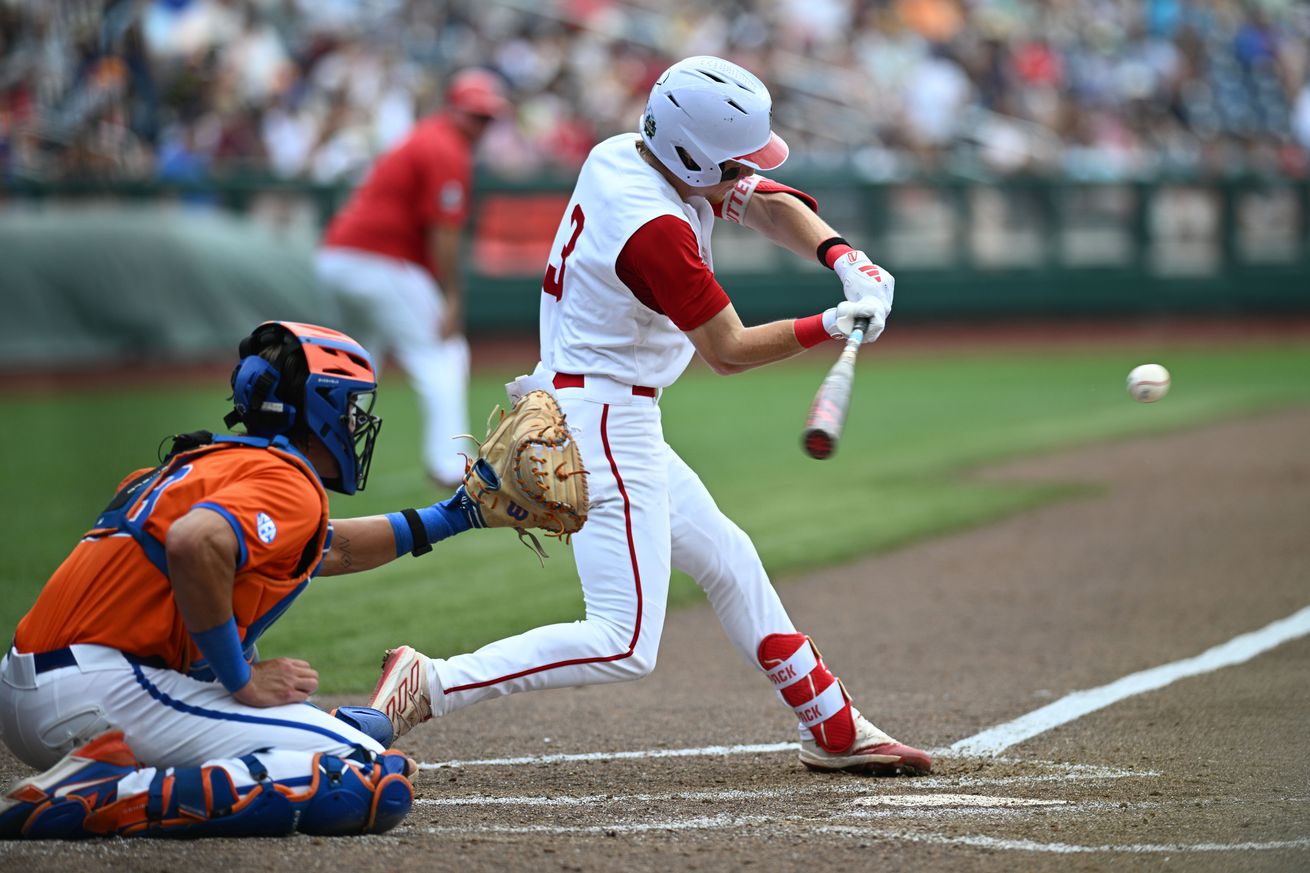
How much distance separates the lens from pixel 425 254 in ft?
31.4

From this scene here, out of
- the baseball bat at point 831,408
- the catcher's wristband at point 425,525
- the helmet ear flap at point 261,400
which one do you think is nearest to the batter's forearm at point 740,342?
the baseball bat at point 831,408

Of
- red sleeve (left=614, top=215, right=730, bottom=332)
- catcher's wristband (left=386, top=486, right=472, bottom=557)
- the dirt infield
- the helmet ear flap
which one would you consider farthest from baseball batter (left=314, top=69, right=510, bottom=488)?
the helmet ear flap

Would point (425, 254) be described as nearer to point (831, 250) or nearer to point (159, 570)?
point (831, 250)

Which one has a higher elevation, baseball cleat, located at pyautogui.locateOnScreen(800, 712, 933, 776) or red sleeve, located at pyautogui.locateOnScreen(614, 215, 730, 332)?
red sleeve, located at pyautogui.locateOnScreen(614, 215, 730, 332)

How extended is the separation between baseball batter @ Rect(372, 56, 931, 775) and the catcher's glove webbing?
0.34 ft

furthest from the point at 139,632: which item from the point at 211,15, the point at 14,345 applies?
the point at 211,15

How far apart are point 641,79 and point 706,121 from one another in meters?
15.9

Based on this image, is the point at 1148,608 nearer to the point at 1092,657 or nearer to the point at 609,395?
the point at 1092,657

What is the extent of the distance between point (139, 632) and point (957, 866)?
1.87 m

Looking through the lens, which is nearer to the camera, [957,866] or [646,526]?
[957,866]

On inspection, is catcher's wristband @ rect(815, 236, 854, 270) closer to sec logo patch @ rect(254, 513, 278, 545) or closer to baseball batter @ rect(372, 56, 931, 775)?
baseball batter @ rect(372, 56, 931, 775)

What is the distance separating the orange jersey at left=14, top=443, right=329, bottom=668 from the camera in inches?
137

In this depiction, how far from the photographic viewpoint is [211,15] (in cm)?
1802

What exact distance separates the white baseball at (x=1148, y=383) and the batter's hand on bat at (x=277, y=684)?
2572mm
